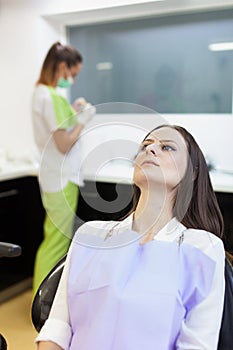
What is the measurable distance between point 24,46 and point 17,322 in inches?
65.8

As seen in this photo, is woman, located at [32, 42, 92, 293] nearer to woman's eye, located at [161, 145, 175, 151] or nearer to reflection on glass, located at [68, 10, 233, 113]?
woman's eye, located at [161, 145, 175, 151]

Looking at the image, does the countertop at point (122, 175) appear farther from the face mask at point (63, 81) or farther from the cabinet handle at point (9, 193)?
the cabinet handle at point (9, 193)

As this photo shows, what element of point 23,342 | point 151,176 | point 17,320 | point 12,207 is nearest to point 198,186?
point 151,176

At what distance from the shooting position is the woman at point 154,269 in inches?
35.3

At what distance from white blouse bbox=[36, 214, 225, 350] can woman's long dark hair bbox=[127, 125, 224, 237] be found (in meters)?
0.02

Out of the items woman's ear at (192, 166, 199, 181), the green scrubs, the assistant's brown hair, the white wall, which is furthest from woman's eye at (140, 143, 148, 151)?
the white wall

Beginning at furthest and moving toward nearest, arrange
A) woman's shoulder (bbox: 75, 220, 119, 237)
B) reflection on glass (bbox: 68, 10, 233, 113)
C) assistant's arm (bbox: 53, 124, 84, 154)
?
reflection on glass (bbox: 68, 10, 233, 113) → assistant's arm (bbox: 53, 124, 84, 154) → woman's shoulder (bbox: 75, 220, 119, 237)

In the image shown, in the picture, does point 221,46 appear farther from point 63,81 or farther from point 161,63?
point 63,81

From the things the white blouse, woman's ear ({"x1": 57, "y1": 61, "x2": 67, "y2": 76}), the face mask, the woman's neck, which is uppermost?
woman's ear ({"x1": 57, "y1": 61, "x2": 67, "y2": 76})

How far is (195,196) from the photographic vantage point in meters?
0.97

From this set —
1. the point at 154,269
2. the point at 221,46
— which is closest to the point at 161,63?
the point at 221,46

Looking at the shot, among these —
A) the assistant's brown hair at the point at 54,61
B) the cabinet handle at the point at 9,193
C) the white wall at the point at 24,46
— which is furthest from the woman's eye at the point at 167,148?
the cabinet handle at the point at 9,193

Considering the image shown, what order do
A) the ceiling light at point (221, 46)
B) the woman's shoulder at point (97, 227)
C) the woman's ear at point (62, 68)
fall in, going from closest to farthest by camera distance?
1. the woman's shoulder at point (97, 227)
2. the ceiling light at point (221, 46)
3. the woman's ear at point (62, 68)

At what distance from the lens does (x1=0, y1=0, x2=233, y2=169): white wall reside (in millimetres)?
2543
